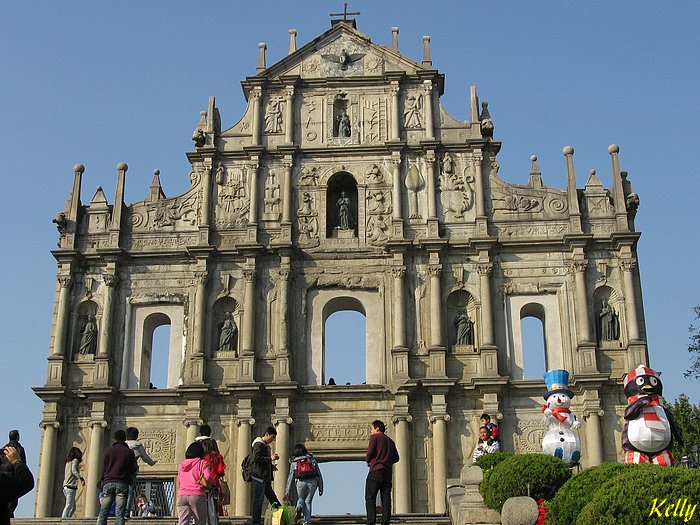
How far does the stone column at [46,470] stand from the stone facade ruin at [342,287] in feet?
0.18

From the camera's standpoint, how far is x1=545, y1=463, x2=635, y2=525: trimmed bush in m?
12.9

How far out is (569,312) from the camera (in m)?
27.7

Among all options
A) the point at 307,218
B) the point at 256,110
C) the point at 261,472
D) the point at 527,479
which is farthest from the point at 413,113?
the point at 527,479

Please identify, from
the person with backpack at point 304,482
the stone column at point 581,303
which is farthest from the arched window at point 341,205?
the person with backpack at point 304,482

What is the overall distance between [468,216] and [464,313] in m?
2.74

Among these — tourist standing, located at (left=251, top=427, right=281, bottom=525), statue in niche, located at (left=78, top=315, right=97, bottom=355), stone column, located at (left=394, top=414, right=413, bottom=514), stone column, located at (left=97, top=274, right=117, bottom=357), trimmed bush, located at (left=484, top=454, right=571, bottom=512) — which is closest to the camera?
trimmed bush, located at (left=484, top=454, right=571, bottom=512)

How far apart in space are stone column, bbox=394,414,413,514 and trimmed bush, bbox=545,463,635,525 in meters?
12.5

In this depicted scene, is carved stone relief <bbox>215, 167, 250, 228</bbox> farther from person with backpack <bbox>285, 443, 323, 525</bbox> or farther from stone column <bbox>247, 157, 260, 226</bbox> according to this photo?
person with backpack <bbox>285, 443, 323, 525</bbox>

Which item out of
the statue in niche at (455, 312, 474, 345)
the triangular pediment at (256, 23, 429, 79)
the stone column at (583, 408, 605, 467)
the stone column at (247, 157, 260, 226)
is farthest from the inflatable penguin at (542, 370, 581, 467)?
the triangular pediment at (256, 23, 429, 79)

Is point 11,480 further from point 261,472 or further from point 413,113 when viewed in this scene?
point 413,113

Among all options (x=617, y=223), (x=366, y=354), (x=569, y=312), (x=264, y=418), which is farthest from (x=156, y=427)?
(x=617, y=223)

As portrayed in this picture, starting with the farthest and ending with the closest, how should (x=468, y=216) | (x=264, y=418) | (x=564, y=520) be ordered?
(x=468, y=216) → (x=264, y=418) → (x=564, y=520)

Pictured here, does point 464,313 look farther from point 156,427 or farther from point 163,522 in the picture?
point 163,522

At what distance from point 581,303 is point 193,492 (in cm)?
1538
